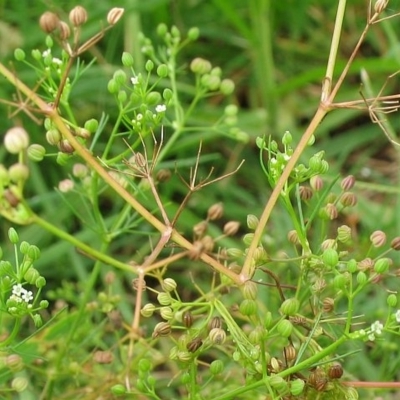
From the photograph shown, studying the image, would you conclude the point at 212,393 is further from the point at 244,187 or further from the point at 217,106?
the point at 217,106

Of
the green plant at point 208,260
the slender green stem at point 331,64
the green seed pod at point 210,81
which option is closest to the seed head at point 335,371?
the green plant at point 208,260

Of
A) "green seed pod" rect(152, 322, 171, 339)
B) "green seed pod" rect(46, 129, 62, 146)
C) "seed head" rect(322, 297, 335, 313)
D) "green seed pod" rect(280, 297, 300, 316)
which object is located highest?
"green seed pod" rect(46, 129, 62, 146)

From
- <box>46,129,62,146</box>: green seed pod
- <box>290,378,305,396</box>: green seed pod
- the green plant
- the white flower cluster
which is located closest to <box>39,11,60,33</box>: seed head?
the green plant

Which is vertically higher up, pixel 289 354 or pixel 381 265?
pixel 381 265

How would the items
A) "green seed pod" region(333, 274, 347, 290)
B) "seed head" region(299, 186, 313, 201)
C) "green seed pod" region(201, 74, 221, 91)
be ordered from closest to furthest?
1. "green seed pod" region(333, 274, 347, 290)
2. "seed head" region(299, 186, 313, 201)
3. "green seed pod" region(201, 74, 221, 91)

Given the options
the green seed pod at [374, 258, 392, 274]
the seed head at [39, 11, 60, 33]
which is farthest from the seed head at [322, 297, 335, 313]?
the seed head at [39, 11, 60, 33]

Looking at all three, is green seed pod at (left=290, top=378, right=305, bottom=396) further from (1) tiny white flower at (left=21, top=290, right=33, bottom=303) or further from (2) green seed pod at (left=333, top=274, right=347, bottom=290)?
(1) tiny white flower at (left=21, top=290, right=33, bottom=303)

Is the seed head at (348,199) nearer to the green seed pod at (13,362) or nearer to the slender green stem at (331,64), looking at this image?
the slender green stem at (331,64)

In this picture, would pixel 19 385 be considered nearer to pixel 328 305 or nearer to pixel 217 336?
pixel 217 336

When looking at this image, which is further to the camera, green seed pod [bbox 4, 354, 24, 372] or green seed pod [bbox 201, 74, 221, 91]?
green seed pod [bbox 201, 74, 221, 91]

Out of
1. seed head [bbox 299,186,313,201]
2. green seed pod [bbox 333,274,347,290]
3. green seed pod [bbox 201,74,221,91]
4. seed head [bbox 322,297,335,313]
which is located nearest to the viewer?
green seed pod [bbox 333,274,347,290]

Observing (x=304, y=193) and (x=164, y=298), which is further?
(x=304, y=193)

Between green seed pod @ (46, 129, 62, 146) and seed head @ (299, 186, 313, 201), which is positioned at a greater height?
green seed pod @ (46, 129, 62, 146)

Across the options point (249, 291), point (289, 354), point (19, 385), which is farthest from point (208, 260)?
point (19, 385)
